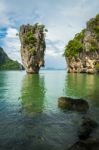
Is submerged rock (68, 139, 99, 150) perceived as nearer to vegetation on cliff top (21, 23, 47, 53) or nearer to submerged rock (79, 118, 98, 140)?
submerged rock (79, 118, 98, 140)

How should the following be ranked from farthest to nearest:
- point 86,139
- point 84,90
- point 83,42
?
point 83,42, point 84,90, point 86,139

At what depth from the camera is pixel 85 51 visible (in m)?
109

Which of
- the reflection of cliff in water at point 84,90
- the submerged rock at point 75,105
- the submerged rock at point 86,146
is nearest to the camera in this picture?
the submerged rock at point 86,146

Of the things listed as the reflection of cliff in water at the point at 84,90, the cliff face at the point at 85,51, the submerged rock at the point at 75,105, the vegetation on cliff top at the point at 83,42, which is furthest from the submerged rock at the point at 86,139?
the vegetation on cliff top at the point at 83,42

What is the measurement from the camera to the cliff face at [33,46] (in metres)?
101

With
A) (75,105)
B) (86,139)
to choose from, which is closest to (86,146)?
(86,139)

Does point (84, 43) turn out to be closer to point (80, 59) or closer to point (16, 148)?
point (80, 59)

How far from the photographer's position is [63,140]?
12719 millimetres

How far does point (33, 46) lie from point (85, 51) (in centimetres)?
2487

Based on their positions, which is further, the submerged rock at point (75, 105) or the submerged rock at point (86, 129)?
the submerged rock at point (75, 105)

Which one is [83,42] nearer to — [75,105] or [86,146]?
[75,105]

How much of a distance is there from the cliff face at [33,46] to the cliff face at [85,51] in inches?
747

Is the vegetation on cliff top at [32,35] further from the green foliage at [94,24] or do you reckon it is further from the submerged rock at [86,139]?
the submerged rock at [86,139]

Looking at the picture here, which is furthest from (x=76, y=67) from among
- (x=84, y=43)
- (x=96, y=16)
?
(x=96, y=16)
